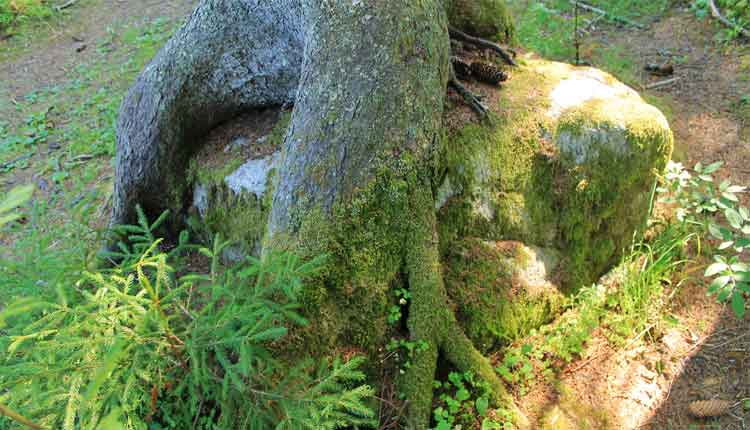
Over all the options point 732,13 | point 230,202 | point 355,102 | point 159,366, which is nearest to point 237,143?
point 230,202

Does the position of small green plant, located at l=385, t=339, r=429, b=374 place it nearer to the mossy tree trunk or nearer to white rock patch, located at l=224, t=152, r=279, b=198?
the mossy tree trunk

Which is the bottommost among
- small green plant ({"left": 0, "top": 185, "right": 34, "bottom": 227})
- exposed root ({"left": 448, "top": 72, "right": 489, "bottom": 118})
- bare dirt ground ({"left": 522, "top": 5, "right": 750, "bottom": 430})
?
bare dirt ground ({"left": 522, "top": 5, "right": 750, "bottom": 430})

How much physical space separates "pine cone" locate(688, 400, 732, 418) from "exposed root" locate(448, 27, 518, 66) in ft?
8.88

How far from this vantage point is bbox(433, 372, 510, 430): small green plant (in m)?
2.63

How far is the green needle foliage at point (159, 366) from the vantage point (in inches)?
66.0

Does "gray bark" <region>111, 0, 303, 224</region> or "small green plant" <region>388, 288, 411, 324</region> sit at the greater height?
"gray bark" <region>111, 0, 303, 224</region>

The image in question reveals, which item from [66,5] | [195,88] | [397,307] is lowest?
[397,307]

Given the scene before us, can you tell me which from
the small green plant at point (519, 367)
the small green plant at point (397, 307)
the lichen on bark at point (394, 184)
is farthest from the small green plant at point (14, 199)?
the small green plant at point (519, 367)

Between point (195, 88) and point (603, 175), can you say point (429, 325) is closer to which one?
point (603, 175)

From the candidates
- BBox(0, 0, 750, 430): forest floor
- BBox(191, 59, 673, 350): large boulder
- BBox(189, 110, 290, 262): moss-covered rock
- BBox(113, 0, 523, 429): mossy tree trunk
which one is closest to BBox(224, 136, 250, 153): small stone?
BBox(189, 110, 290, 262): moss-covered rock

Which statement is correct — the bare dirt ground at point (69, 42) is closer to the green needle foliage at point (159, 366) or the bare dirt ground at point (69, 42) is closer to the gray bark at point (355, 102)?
the gray bark at point (355, 102)

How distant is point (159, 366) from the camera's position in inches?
75.0

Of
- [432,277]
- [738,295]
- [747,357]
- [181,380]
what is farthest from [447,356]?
[747,357]

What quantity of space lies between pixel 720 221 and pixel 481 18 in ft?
8.37
